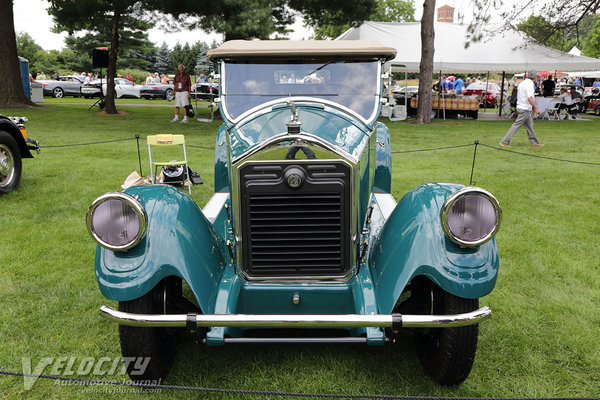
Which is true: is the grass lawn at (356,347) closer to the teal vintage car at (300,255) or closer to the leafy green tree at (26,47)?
the teal vintage car at (300,255)

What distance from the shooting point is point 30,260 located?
4.58 m

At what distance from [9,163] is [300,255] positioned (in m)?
5.84

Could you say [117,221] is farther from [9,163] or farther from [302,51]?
[9,163]

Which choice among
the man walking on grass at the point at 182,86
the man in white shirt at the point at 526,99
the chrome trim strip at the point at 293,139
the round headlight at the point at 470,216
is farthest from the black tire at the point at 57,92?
the round headlight at the point at 470,216

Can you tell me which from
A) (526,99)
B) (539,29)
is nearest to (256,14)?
(526,99)

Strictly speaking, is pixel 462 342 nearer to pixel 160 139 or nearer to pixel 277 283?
pixel 277 283

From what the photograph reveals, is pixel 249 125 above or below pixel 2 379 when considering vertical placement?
above

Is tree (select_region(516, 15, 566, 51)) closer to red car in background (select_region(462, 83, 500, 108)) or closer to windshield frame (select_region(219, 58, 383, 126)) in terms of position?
red car in background (select_region(462, 83, 500, 108))

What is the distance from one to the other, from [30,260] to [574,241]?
19.1ft

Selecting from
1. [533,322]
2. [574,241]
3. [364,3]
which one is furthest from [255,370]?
[364,3]

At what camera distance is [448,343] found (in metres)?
2.67

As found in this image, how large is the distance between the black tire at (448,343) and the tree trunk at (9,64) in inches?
787

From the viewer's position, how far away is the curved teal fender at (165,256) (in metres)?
2.55

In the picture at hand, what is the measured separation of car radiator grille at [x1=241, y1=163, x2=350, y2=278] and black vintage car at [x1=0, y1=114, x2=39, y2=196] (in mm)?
5446
